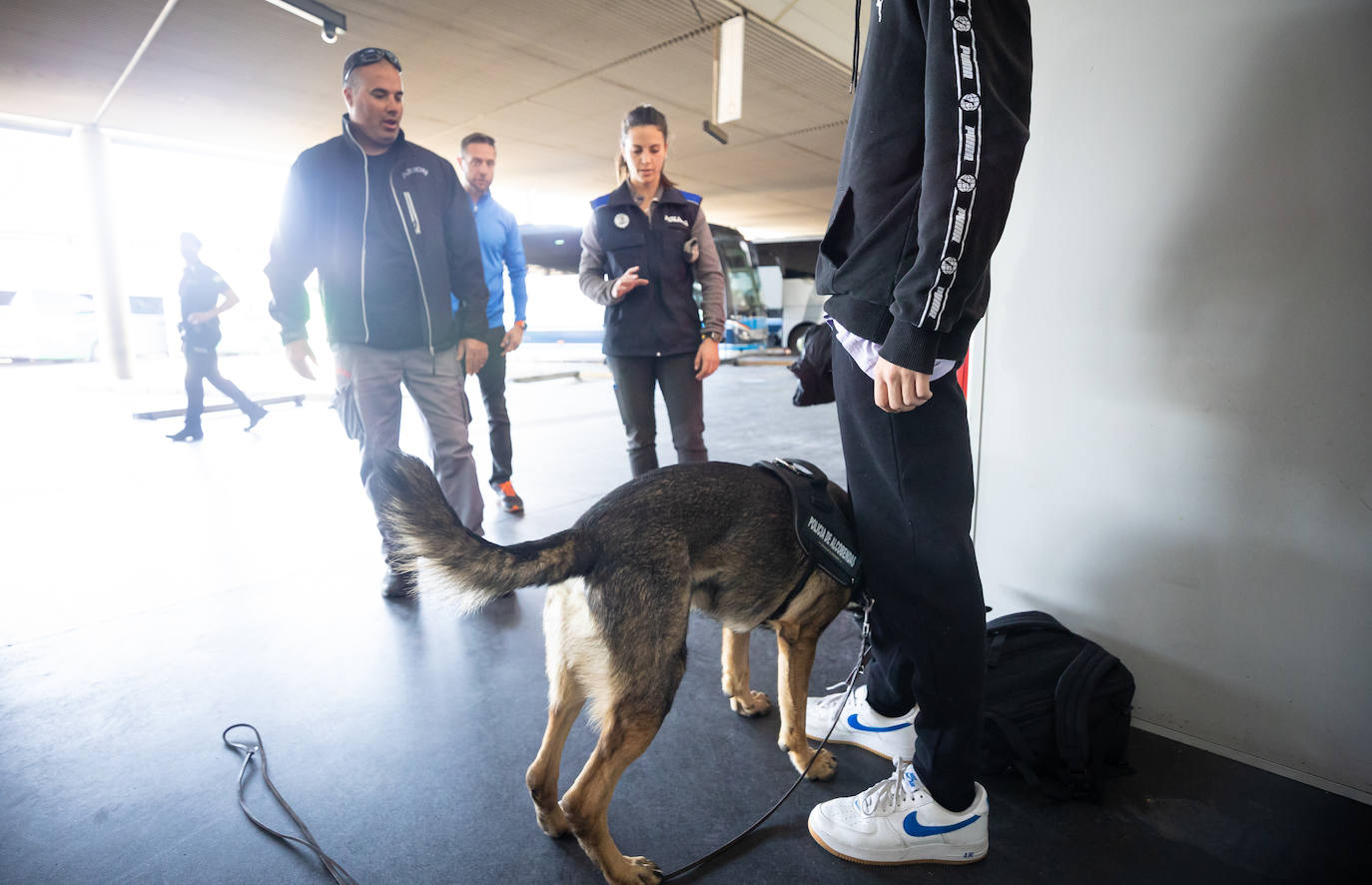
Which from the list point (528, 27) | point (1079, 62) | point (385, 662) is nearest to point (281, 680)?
point (385, 662)

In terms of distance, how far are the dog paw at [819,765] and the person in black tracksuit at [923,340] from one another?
0.16 meters

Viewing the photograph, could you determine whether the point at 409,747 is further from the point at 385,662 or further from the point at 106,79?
the point at 106,79

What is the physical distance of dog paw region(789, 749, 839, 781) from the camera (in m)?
1.62

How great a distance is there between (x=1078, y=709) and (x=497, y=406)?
3.44 meters

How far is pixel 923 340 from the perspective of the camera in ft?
3.50

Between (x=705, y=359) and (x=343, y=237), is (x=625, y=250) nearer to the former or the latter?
A: (x=705, y=359)

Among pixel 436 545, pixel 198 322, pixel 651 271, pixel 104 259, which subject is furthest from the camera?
pixel 104 259

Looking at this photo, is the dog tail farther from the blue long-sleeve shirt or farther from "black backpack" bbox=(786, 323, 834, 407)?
the blue long-sleeve shirt

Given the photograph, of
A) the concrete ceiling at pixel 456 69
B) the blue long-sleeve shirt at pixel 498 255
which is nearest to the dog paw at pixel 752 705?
the blue long-sleeve shirt at pixel 498 255

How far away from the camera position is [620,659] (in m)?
1.29

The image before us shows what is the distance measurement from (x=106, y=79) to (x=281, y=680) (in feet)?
30.5

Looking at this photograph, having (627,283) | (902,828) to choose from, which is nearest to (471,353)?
(627,283)

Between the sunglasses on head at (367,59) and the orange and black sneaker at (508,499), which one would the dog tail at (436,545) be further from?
the orange and black sneaker at (508,499)

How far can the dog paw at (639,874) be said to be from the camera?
131 cm
